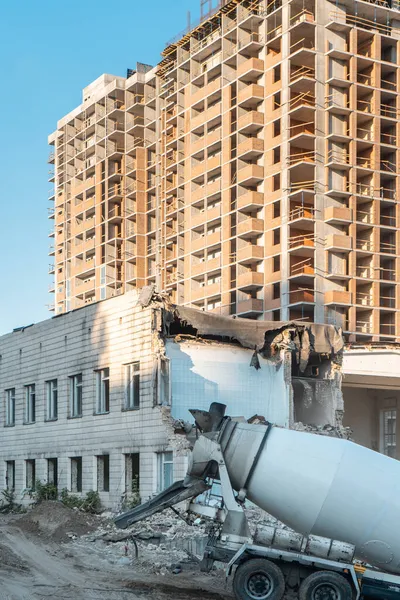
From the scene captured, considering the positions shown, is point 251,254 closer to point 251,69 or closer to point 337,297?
point 337,297

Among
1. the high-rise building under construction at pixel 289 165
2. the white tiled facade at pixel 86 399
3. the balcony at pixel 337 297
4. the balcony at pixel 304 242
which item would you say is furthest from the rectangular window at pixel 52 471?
the balcony at pixel 304 242

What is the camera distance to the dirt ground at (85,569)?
15.1 m

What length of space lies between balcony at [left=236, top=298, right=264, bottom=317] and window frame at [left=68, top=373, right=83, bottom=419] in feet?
102

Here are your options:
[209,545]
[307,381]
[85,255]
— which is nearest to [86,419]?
[307,381]

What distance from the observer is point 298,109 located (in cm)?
6322

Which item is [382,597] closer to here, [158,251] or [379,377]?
[379,377]

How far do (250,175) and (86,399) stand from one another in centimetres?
3712

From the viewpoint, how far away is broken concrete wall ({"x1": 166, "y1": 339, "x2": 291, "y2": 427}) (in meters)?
28.1

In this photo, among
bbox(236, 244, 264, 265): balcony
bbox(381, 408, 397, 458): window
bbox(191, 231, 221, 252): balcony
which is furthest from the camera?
bbox(191, 231, 221, 252): balcony

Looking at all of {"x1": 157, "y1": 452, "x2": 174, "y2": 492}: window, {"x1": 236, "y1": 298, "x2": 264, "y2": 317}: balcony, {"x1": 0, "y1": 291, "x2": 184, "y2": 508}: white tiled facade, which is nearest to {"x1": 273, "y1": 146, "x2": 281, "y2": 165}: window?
{"x1": 236, "y1": 298, "x2": 264, "y2": 317}: balcony

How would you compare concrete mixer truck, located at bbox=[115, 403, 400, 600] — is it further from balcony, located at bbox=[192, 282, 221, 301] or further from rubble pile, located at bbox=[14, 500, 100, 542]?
balcony, located at bbox=[192, 282, 221, 301]

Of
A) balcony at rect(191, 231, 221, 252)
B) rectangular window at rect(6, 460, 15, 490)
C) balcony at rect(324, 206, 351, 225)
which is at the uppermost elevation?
balcony at rect(324, 206, 351, 225)

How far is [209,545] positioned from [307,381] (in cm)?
1609

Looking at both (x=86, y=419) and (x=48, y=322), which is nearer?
(x=86, y=419)
